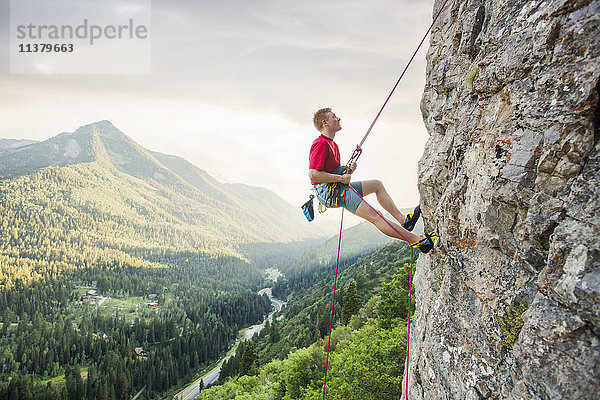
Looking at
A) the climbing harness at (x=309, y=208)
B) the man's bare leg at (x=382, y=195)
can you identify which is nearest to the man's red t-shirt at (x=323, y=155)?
the man's bare leg at (x=382, y=195)

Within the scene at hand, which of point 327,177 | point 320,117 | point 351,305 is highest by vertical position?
point 320,117

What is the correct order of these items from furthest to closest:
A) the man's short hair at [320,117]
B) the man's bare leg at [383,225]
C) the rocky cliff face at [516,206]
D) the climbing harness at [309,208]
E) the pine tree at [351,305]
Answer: the pine tree at [351,305] < the climbing harness at [309,208] < the man's short hair at [320,117] < the man's bare leg at [383,225] < the rocky cliff face at [516,206]

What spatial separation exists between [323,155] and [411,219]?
258cm

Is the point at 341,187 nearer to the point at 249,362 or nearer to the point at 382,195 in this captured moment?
the point at 382,195

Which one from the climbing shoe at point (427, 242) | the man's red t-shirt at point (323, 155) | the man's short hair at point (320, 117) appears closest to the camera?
the climbing shoe at point (427, 242)

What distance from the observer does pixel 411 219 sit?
7949mm

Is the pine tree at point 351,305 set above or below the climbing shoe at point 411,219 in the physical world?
below

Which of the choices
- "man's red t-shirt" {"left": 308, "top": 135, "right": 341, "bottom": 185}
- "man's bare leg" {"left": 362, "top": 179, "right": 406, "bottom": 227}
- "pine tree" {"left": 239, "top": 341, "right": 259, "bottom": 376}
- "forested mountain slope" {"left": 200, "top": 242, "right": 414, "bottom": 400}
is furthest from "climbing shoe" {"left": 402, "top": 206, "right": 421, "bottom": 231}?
"pine tree" {"left": 239, "top": 341, "right": 259, "bottom": 376}

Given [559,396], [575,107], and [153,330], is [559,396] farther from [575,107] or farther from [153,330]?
[153,330]

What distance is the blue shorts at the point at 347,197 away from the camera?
7.62 meters

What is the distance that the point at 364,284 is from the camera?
69938mm

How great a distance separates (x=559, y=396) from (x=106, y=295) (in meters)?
229

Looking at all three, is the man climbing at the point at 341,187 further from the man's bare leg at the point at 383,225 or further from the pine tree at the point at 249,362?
the pine tree at the point at 249,362

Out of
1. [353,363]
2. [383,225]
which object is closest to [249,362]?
[353,363]
